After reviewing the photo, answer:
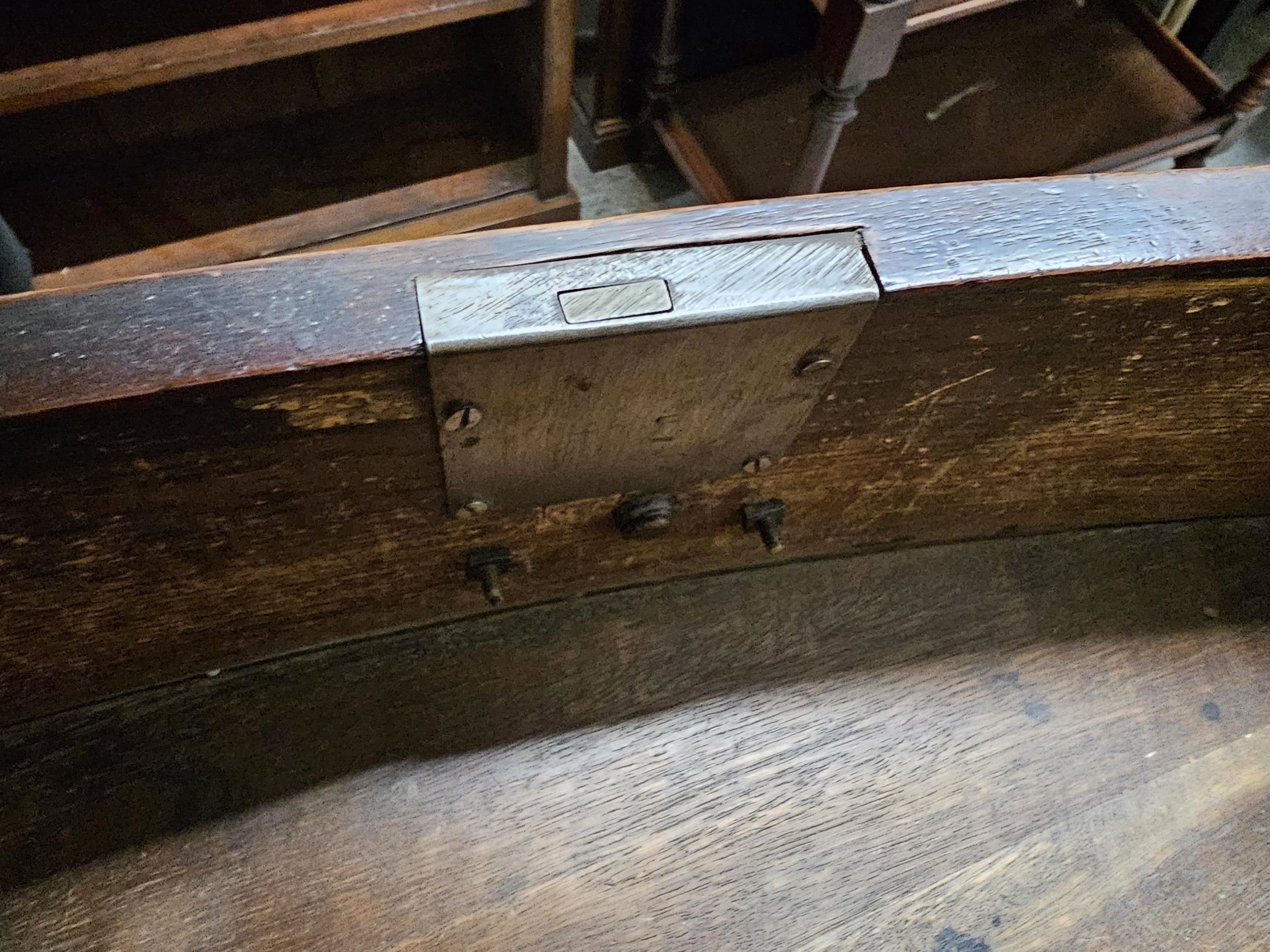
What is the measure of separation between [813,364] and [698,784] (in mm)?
429

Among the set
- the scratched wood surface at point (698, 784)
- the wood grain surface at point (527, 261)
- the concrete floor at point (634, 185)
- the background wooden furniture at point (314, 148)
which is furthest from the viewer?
the concrete floor at point (634, 185)

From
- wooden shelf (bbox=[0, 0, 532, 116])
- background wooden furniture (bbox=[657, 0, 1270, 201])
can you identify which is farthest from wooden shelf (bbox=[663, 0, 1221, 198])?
wooden shelf (bbox=[0, 0, 532, 116])

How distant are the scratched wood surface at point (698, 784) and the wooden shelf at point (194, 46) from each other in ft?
1.71

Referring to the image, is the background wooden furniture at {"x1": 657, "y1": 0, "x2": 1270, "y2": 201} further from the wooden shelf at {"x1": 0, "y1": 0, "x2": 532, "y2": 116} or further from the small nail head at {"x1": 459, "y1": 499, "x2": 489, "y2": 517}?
the small nail head at {"x1": 459, "y1": 499, "x2": 489, "y2": 517}

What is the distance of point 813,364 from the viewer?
0.54 meters

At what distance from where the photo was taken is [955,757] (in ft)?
2.75

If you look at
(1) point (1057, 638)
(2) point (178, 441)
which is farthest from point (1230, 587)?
(2) point (178, 441)

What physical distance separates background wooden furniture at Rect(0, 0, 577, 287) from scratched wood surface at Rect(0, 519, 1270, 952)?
523 mm

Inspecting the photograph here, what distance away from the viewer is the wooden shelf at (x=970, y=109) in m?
1.21

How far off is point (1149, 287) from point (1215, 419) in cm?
26

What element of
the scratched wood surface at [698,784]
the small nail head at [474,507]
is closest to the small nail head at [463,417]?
the small nail head at [474,507]

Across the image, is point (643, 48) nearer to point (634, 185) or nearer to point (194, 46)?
point (634, 185)

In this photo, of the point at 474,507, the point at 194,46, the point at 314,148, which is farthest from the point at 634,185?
the point at 474,507

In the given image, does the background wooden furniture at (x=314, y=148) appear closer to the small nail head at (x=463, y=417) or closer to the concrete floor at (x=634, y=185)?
the concrete floor at (x=634, y=185)
